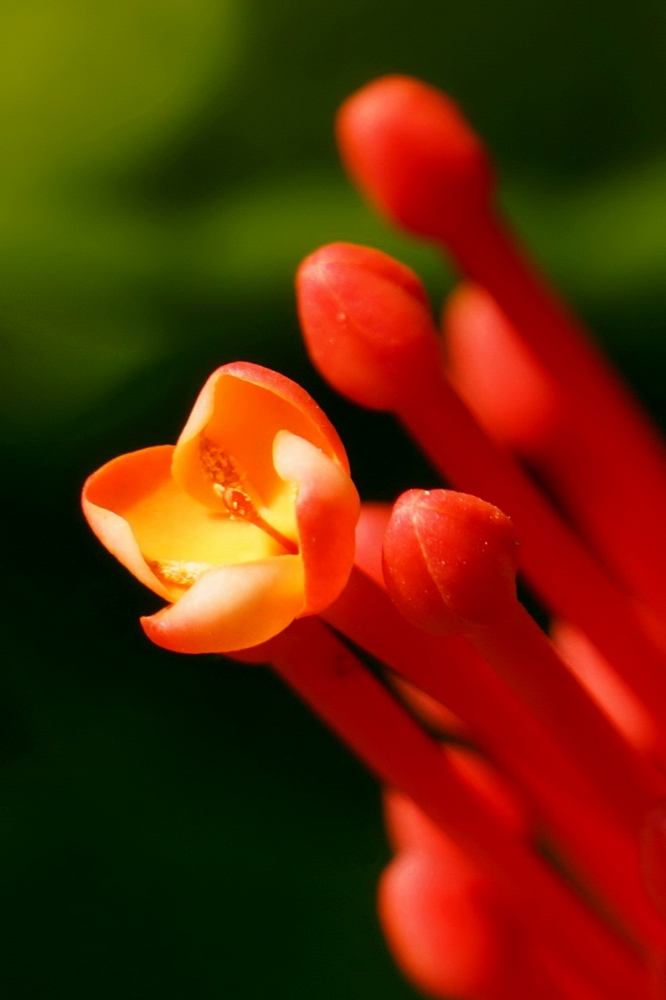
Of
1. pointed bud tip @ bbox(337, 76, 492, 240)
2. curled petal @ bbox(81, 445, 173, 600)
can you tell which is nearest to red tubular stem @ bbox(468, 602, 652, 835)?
A: curled petal @ bbox(81, 445, 173, 600)

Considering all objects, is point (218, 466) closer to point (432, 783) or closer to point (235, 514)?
point (235, 514)

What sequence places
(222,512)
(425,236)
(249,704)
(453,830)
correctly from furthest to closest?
(249,704) < (425,236) < (453,830) < (222,512)

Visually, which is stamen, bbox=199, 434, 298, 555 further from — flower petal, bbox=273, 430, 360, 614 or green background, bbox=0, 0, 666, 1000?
green background, bbox=0, 0, 666, 1000

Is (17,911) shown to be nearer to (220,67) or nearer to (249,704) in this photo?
(249,704)

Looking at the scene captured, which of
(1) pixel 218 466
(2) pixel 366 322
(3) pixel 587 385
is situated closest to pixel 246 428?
(1) pixel 218 466

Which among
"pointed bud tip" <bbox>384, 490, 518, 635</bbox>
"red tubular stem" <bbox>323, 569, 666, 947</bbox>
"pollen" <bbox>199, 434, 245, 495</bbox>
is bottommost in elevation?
"red tubular stem" <bbox>323, 569, 666, 947</bbox>

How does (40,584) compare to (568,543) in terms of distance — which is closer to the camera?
(568,543)

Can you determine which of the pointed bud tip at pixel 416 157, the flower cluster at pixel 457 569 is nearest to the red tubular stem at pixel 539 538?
the flower cluster at pixel 457 569

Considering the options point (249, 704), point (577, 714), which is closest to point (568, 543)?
point (577, 714)
